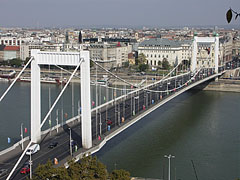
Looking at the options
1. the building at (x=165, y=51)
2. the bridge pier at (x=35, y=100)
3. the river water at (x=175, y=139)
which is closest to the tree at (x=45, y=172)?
the bridge pier at (x=35, y=100)

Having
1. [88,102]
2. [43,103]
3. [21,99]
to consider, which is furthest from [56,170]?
[21,99]

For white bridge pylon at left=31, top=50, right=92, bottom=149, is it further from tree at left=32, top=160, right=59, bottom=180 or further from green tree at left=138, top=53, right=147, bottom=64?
green tree at left=138, top=53, right=147, bottom=64

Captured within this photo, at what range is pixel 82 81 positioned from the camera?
751 cm

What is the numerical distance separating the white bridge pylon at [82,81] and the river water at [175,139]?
3.79 feet

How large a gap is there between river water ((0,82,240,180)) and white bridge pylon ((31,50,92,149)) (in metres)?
1.15

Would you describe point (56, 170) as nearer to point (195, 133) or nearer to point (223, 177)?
point (223, 177)

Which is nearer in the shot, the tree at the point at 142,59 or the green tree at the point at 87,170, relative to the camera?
the green tree at the point at 87,170

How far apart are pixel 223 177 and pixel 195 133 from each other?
3510 mm

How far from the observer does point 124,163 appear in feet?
27.8

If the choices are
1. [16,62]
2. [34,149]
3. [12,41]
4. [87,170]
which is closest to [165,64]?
[16,62]

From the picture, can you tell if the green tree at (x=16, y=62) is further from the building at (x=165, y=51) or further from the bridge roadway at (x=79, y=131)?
the bridge roadway at (x=79, y=131)

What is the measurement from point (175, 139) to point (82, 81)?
13.0 ft

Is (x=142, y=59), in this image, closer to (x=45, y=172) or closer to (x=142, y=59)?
(x=142, y=59)

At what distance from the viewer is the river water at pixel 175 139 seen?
8.30 meters
